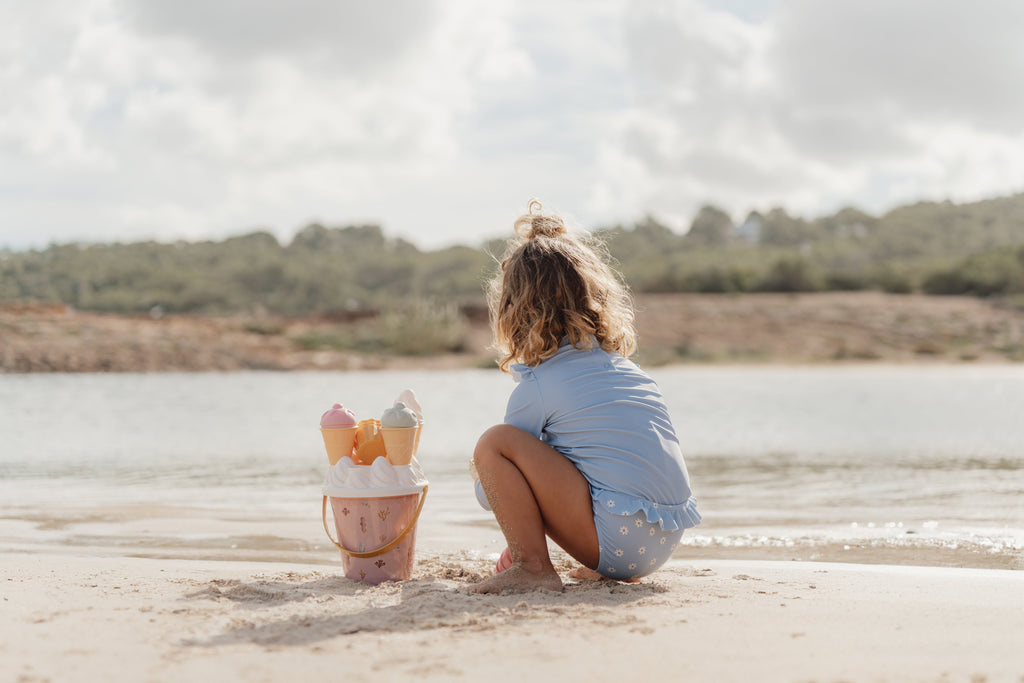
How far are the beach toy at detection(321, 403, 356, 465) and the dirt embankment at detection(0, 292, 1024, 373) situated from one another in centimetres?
1554

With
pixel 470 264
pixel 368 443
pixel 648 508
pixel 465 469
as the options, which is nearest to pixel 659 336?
pixel 465 469

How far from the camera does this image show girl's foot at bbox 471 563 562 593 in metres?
2.77

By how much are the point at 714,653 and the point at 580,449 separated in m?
0.88

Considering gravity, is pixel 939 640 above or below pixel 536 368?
below

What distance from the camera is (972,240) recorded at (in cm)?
4388

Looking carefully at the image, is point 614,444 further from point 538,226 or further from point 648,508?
point 538,226

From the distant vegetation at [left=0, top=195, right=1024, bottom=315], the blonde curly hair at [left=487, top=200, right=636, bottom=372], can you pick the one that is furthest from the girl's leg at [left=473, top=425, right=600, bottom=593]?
the distant vegetation at [left=0, top=195, right=1024, bottom=315]

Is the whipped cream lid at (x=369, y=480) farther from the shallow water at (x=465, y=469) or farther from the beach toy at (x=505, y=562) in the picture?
the shallow water at (x=465, y=469)

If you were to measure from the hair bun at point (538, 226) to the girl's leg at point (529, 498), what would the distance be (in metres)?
0.66

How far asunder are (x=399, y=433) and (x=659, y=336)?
64.6 ft

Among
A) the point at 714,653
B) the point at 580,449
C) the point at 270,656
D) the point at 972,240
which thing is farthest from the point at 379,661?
the point at 972,240

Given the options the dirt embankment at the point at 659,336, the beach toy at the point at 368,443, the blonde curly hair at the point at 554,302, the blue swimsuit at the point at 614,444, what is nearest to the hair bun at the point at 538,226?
the blonde curly hair at the point at 554,302

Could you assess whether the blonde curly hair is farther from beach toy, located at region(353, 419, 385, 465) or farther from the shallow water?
the shallow water

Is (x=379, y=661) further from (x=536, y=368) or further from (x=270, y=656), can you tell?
(x=536, y=368)
